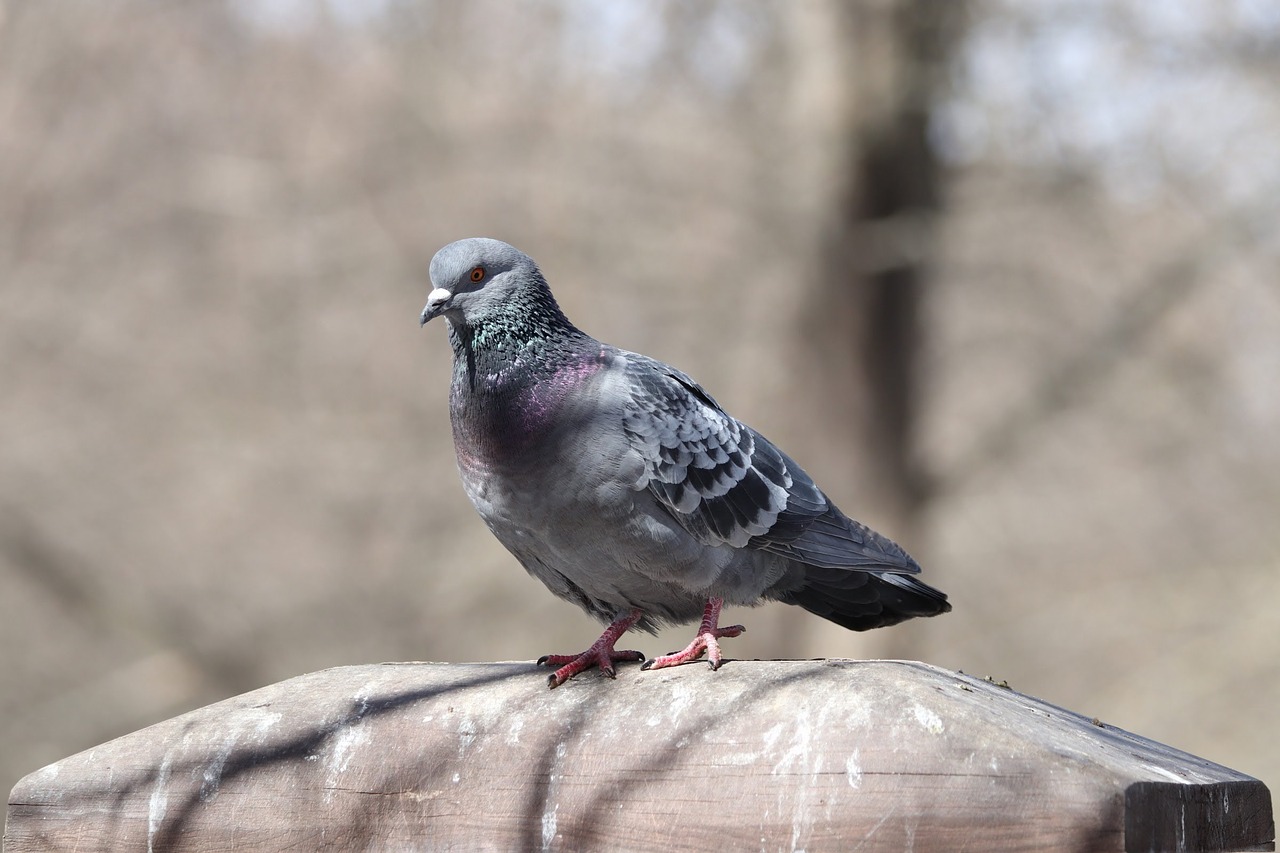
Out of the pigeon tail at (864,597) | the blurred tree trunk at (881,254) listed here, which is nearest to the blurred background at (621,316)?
the blurred tree trunk at (881,254)

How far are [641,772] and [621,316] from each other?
7.13 m

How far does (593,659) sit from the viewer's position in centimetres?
316

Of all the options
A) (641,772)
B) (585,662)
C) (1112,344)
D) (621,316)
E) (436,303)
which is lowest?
(641,772)

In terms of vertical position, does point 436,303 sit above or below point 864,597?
above

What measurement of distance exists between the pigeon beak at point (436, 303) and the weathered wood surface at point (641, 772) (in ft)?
2.96

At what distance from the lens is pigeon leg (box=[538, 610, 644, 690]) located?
306 cm

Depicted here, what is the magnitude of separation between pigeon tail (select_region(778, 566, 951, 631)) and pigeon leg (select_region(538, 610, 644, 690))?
0.62 meters

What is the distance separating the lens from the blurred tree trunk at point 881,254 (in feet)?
24.0

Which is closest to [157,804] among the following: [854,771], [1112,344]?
[854,771]

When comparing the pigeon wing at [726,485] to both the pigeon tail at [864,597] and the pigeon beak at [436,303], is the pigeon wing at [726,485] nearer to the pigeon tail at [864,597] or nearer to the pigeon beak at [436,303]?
the pigeon tail at [864,597]

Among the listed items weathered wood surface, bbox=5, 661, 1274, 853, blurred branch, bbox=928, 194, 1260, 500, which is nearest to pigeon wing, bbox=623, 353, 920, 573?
weathered wood surface, bbox=5, 661, 1274, 853

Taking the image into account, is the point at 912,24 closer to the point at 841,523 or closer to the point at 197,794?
the point at 841,523

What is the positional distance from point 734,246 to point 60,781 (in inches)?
272

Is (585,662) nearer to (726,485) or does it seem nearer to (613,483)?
(613,483)
